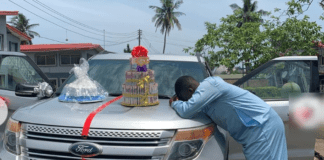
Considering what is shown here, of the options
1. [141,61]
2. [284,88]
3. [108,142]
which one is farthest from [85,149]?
[284,88]

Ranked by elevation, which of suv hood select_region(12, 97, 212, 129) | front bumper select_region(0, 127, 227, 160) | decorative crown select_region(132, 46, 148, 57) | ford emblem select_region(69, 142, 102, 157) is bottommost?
front bumper select_region(0, 127, 227, 160)

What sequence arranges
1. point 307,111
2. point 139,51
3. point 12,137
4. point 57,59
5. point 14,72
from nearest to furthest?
point 12,137
point 139,51
point 307,111
point 14,72
point 57,59

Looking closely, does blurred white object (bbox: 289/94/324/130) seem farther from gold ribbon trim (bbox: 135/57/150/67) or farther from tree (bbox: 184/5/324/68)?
tree (bbox: 184/5/324/68)

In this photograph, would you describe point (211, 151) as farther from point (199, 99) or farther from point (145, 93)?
point (145, 93)

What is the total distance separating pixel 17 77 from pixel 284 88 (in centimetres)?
393

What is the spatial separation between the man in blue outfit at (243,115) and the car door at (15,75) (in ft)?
7.99

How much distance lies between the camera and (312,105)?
3.81 meters

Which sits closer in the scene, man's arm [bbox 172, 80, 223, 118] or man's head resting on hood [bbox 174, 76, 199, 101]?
man's arm [bbox 172, 80, 223, 118]

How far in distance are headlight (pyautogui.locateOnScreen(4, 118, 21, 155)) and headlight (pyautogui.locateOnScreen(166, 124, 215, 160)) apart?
4.04 ft

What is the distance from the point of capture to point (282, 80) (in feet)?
14.0

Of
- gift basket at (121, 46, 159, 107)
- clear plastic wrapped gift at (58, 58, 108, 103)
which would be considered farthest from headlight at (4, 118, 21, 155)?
gift basket at (121, 46, 159, 107)

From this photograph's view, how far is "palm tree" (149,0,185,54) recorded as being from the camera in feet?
174

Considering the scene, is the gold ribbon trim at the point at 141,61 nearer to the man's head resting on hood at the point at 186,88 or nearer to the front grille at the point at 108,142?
the man's head resting on hood at the point at 186,88

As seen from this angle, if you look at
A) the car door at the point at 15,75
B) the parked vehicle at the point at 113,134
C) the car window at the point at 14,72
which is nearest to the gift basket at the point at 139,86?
the parked vehicle at the point at 113,134
